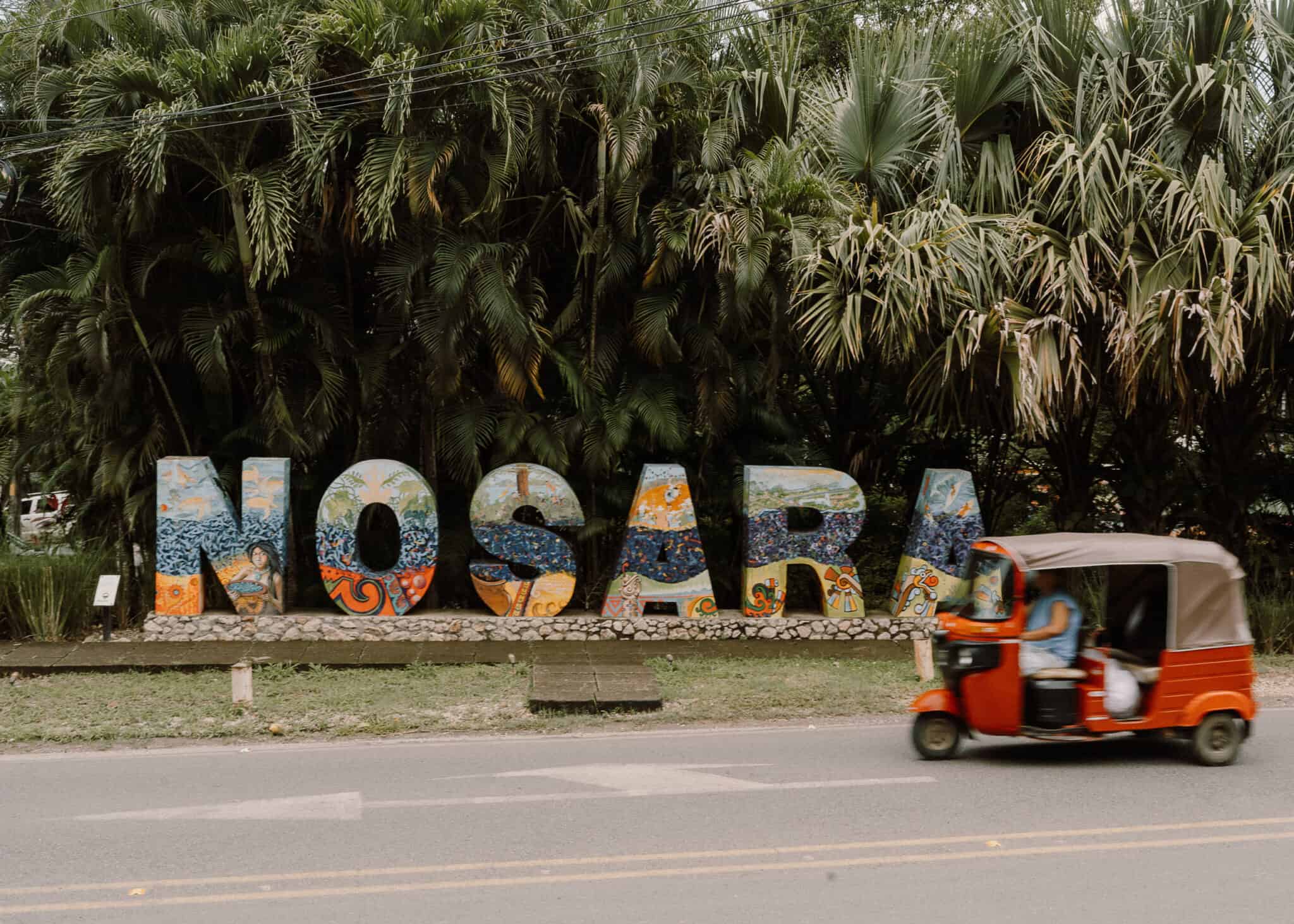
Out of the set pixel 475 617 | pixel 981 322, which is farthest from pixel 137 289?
pixel 981 322

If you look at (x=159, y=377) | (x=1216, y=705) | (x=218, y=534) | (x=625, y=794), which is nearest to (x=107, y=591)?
Answer: (x=218, y=534)

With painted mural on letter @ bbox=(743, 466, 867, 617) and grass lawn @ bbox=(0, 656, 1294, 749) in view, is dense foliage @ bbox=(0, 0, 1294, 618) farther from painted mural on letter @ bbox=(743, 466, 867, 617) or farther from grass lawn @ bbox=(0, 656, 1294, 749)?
grass lawn @ bbox=(0, 656, 1294, 749)

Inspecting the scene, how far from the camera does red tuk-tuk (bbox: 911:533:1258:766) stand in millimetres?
7859

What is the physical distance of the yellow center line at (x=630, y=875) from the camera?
5328 mm

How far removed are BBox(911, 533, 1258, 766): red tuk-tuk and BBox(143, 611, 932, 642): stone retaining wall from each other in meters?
4.81

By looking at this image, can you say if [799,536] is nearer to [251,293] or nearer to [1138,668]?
[1138,668]

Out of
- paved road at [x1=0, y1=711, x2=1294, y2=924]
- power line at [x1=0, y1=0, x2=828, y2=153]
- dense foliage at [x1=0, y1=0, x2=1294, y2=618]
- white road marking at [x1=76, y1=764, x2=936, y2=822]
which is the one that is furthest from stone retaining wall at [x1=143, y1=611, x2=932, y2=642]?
power line at [x1=0, y1=0, x2=828, y2=153]

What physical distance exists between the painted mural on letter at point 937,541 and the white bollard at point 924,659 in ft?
8.77

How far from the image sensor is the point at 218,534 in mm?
13102

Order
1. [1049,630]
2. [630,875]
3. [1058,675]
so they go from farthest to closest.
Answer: [1049,630]
[1058,675]
[630,875]

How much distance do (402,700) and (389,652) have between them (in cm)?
222

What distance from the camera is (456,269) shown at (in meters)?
12.5

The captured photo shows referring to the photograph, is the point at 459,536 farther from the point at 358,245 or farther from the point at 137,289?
the point at 137,289

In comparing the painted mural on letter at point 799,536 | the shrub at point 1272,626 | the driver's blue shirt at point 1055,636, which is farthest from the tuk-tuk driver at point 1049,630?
the shrub at point 1272,626
